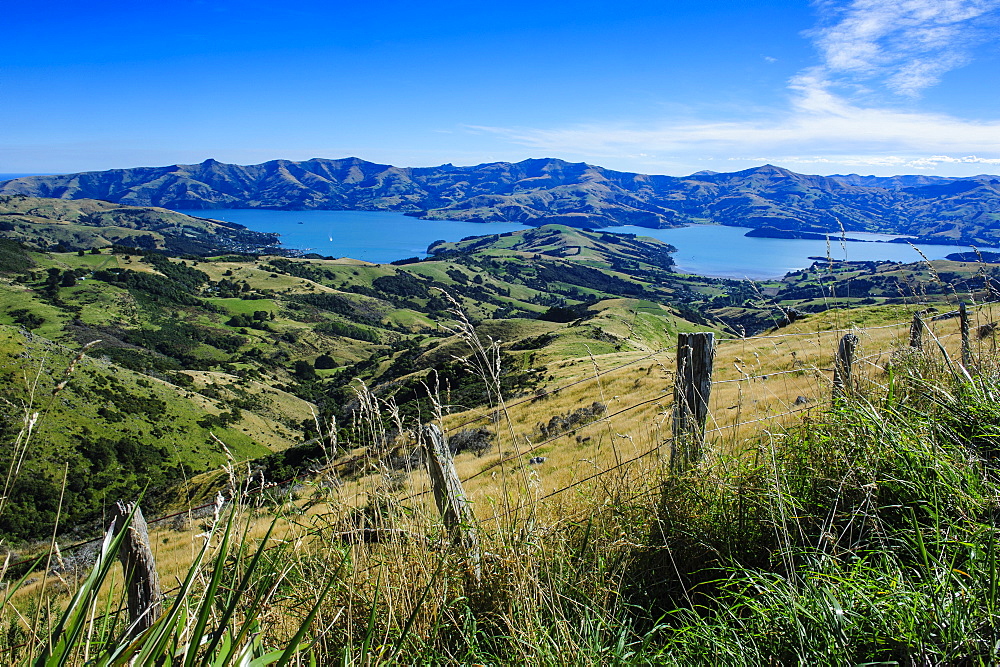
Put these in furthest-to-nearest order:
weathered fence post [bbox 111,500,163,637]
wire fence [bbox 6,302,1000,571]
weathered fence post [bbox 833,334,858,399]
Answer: weathered fence post [bbox 833,334,858,399] → wire fence [bbox 6,302,1000,571] → weathered fence post [bbox 111,500,163,637]

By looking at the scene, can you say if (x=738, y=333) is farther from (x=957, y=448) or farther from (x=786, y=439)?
(x=957, y=448)

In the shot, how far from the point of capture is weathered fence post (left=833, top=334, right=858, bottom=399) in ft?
11.8

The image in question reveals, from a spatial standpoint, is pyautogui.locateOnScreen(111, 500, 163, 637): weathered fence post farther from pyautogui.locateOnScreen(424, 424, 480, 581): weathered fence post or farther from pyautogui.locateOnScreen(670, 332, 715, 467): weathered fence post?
pyautogui.locateOnScreen(670, 332, 715, 467): weathered fence post

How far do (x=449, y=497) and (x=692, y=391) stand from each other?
1.99 metres

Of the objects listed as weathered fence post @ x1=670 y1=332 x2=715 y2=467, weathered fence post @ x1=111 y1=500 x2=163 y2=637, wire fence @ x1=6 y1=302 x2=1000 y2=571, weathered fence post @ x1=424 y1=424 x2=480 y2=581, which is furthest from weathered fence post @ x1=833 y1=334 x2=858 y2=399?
weathered fence post @ x1=111 y1=500 x2=163 y2=637

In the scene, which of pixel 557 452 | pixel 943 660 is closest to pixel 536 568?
pixel 943 660

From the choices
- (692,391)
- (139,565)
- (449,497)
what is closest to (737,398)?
(692,391)

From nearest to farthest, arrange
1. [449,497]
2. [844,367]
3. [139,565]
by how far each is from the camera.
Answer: [139,565]
[449,497]
[844,367]

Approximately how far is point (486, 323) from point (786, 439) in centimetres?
12435

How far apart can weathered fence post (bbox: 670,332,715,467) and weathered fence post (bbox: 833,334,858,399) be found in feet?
2.72

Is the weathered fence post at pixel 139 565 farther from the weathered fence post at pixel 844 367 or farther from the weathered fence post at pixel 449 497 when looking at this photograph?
the weathered fence post at pixel 844 367

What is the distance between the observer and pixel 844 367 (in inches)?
152

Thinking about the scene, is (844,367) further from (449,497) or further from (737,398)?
(449,497)

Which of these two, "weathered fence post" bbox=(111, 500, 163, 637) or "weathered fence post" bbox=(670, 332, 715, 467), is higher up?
"weathered fence post" bbox=(670, 332, 715, 467)
